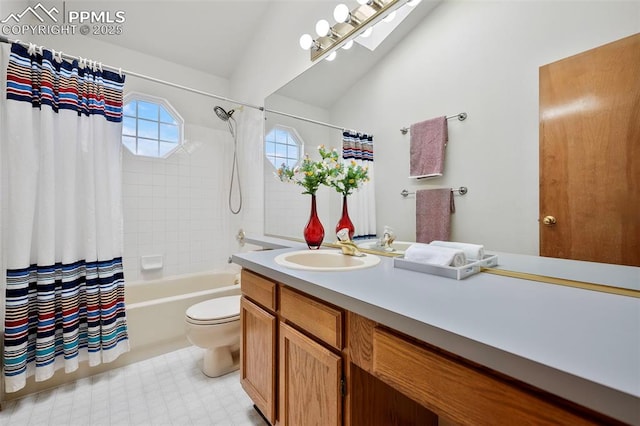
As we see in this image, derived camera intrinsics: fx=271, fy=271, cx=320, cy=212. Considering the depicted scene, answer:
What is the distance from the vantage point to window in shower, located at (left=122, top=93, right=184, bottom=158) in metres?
2.56

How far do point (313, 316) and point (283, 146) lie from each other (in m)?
1.55

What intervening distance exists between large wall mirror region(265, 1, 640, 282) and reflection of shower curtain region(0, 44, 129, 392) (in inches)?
63.5

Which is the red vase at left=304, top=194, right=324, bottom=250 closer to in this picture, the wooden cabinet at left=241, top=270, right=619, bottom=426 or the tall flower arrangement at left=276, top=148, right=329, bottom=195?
the tall flower arrangement at left=276, top=148, right=329, bottom=195

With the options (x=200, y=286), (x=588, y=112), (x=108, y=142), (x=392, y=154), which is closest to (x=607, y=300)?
(x=588, y=112)

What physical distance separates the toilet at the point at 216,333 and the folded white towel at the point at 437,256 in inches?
49.9

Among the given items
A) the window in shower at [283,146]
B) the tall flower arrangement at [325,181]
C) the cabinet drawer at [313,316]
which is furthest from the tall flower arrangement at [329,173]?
the cabinet drawer at [313,316]

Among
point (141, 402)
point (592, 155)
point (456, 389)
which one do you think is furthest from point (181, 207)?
point (592, 155)

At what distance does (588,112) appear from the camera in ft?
2.60

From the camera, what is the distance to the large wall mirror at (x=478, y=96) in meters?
0.86

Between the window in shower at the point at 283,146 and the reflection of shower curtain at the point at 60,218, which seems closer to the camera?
the reflection of shower curtain at the point at 60,218

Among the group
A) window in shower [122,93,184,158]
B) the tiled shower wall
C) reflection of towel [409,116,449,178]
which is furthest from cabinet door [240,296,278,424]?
window in shower [122,93,184,158]

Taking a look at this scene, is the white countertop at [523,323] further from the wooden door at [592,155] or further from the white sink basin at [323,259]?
the white sink basin at [323,259]

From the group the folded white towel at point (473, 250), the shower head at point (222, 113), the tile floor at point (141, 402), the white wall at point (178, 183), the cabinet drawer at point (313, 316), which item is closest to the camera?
the cabinet drawer at point (313, 316)

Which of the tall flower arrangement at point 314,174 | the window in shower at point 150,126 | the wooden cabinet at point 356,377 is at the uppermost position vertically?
the window in shower at point 150,126
